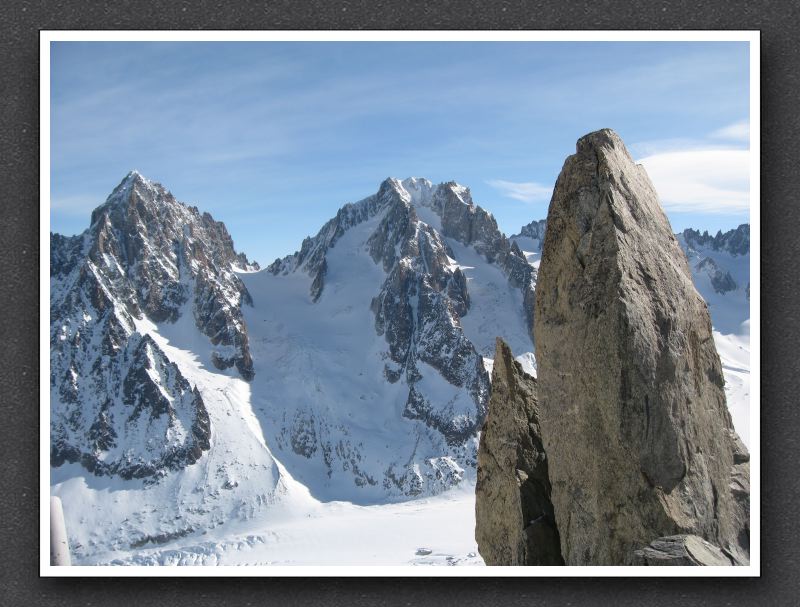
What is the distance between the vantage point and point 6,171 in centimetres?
1014

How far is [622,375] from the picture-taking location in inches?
320

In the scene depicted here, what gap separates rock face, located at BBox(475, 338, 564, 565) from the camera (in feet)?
31.6

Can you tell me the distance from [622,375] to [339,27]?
518cm

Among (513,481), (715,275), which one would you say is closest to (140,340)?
(715,275)

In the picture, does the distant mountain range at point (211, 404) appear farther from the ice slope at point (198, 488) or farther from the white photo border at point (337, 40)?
the white photo border at point (337, 40)

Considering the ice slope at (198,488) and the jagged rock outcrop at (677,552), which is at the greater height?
the jagged rock outcrop at (677,552)

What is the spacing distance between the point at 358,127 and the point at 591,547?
8.52 metres

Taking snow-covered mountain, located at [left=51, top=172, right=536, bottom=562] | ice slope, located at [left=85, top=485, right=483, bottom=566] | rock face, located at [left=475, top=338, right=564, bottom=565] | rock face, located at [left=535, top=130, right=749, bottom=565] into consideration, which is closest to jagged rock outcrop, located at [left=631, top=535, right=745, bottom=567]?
rock face, located at [left=535, top=130, right=749, bottom=565]

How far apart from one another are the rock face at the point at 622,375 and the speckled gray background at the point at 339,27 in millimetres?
1432

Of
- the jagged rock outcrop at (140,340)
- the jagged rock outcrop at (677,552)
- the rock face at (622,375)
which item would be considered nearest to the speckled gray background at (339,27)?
A: the rock face at (622,375)

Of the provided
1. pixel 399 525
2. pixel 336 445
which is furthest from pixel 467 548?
pixel 336 445

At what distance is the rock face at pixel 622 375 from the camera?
8.12 m

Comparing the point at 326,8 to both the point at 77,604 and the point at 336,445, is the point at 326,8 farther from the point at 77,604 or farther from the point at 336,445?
the point at 336,445

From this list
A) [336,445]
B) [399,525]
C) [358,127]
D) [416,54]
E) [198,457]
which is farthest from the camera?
[336,445]
